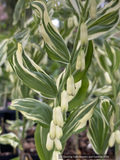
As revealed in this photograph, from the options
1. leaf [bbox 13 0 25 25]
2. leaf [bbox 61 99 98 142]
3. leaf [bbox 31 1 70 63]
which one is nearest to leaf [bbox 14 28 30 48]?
leaf [bbox 13 0 25 25]

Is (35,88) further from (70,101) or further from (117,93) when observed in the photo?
(117,93)

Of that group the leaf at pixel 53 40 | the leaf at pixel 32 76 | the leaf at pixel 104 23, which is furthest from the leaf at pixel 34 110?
the leaf at pixel 104 23

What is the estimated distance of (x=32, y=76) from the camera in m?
0.49

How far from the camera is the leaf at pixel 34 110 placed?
1.66 feet

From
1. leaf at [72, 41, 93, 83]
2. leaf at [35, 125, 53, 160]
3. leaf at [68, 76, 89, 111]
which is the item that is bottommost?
leaf at [35, 125, 53, 160]

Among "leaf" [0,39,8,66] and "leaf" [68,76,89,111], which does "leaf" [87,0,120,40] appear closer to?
"leaf" [68,76,89,111]

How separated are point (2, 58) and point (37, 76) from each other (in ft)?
0.87

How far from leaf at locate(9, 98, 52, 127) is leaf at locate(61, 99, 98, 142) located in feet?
0.24

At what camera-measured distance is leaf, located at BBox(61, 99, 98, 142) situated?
1.79ft

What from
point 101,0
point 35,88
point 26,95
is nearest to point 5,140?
point 26,95

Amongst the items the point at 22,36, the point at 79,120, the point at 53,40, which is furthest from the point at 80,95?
the point at 22,36

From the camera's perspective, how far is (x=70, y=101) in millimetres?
567

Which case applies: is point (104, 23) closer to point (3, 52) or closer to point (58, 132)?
point (58, 132)

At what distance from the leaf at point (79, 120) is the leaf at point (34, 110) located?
0.07m
